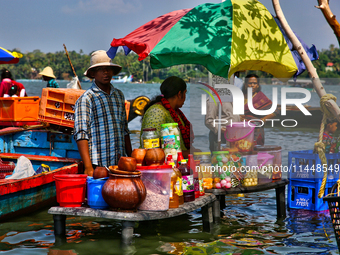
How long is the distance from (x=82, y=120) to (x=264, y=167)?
2.59 metres

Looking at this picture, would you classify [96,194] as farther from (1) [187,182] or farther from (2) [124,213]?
(1) [187,182]

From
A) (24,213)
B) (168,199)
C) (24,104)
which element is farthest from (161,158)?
(24,104)

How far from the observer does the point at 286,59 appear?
5.22 meters

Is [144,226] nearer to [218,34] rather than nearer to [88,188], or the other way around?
[88,188]

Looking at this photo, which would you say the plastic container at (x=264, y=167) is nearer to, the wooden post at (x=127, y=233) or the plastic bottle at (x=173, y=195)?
the plastic bottle at (x=173, y=195)

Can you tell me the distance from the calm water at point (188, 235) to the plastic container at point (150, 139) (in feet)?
3.18

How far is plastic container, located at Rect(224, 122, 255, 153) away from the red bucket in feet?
6.87

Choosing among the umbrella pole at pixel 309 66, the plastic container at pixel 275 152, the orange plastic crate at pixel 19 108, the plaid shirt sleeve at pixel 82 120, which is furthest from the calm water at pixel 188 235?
the orange plastic crate at pixel 19 108

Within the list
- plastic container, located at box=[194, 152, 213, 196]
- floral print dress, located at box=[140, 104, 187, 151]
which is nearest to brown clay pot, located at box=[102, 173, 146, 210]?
floral print dress, located at box=[140, 104, 187, 151]

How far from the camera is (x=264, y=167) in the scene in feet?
17.7

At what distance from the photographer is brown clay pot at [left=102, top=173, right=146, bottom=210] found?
3696mm

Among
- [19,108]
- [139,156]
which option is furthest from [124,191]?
[19,108]

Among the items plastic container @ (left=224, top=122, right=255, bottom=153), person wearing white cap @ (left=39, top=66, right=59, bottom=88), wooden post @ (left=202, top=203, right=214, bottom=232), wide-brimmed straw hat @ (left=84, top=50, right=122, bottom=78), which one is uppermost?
person wearing white cap @ (left=39, top=66, right=59, bottom=88)

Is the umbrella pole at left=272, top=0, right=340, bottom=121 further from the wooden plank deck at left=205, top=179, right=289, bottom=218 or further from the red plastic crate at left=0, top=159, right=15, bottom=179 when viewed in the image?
the red plastic crate at left=0, top=159, right=15, bottom=179
